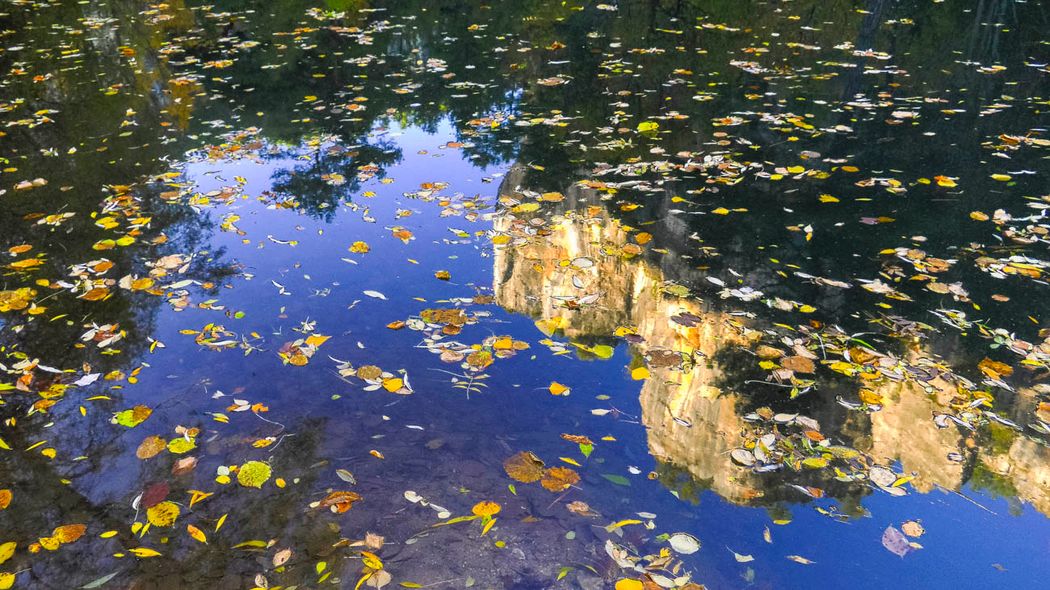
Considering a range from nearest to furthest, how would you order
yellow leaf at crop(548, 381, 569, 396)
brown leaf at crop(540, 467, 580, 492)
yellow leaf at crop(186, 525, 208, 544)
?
yellow leaf at crop(186, 525, 208, 544) → brown leaf at crop(540, 467, 580, 492) → yellow leaf at crop(548, 381, 569, 396)

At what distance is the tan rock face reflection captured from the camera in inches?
121

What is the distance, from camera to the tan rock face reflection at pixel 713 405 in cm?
306

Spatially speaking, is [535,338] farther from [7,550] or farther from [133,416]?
[7,550]

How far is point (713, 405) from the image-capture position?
3.47 meters

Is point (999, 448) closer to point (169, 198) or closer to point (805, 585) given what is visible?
point (805, 585)

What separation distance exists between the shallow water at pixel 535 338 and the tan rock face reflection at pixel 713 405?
0.06 feet

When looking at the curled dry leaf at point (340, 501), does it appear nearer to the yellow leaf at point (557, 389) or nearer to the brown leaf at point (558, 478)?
the brown leaf at point (558, 478)

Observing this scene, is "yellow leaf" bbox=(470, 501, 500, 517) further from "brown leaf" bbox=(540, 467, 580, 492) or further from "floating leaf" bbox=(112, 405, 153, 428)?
"floating leaf" bbox=(112, 405, 153, 428)

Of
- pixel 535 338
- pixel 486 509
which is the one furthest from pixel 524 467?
pixel 535 338

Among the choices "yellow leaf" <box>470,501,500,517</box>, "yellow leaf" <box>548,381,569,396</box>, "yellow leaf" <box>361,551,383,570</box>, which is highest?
"yellow leaf" <box>548,381,569,396</box>

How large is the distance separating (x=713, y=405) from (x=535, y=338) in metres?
1.25

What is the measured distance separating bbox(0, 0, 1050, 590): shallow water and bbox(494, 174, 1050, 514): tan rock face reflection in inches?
0.8

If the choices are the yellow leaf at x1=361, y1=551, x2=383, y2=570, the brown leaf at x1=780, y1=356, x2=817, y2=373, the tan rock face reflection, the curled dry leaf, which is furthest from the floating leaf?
the brown leaf at x1=780, y1=356, x2=817, y2=373

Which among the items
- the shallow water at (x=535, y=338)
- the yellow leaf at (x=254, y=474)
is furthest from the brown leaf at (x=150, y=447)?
the yellow leaf at (x=254, y=474)
